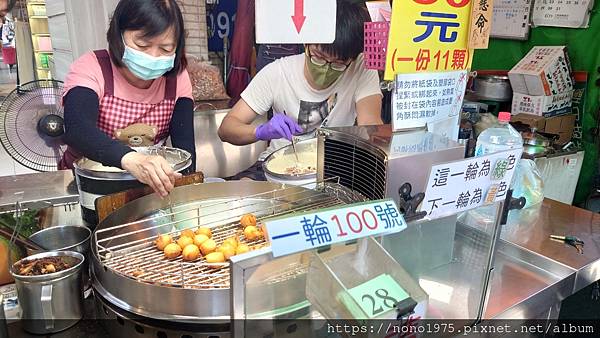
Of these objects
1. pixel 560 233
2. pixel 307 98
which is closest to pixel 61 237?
pixel 307 98

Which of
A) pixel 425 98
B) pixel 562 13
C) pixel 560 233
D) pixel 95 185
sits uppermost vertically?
pixel 562 13

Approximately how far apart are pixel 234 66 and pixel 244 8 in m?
0.52

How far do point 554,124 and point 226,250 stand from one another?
389 centimetres

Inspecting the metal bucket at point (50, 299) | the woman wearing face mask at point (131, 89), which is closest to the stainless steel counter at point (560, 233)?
the woman wearing face mask at point (131, 89)

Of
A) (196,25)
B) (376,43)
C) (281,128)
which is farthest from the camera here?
(196,25)

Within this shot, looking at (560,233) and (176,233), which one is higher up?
(176,233)

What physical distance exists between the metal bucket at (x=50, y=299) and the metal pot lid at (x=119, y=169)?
40 cm

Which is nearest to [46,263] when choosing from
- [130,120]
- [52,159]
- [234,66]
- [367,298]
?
[367,298]

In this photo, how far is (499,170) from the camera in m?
0.97

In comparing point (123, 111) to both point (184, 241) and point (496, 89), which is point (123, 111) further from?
point (496, 89)

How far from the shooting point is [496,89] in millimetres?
4492

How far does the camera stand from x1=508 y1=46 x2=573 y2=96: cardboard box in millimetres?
3984

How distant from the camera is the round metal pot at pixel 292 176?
1711 mm

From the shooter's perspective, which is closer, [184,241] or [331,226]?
[331,226]
